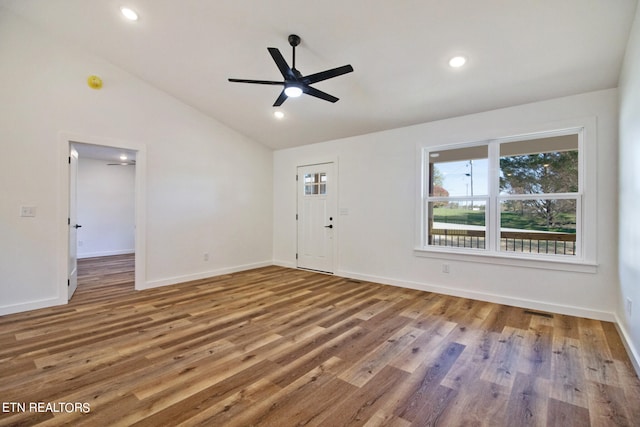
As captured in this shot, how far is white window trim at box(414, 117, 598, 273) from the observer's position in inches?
128

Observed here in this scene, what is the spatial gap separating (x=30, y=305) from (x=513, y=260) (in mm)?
6020

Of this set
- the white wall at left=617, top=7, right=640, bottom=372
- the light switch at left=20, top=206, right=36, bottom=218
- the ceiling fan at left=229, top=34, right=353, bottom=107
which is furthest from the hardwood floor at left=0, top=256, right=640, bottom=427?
the ceiling fan at left=229, top=34, right=353, bottom=107

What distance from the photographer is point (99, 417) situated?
167cm

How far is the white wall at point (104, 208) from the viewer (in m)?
7.34

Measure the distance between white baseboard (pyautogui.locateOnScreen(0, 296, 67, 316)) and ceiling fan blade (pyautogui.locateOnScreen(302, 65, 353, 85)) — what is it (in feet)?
13.4

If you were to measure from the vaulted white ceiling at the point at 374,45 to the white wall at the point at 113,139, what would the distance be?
0.40 meters

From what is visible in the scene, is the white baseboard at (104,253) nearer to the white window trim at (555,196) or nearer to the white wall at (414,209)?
the white wall at (414,209)

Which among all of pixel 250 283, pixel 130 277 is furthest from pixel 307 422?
pixel 130 277

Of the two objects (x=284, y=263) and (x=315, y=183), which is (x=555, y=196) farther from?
(x=284, y=263)

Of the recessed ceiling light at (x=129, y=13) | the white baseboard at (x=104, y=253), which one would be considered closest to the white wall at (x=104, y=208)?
the white baseboard at (x=104, y=253)

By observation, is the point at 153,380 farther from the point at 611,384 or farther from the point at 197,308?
the point at 611,384

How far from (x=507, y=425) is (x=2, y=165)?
5.34m

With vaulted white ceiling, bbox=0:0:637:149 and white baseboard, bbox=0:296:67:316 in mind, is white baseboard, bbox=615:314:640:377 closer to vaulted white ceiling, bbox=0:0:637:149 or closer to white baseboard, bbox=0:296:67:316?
vaulted white ceiling, bbox=0:0:637:149

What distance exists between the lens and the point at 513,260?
3.70 metres
